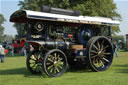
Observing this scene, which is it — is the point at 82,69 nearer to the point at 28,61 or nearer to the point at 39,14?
the point at 28,61

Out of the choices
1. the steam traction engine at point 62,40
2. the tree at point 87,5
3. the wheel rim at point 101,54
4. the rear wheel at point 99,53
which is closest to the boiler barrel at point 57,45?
the steam traction engine at point 62,40

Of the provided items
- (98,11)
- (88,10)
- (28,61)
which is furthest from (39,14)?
(98,11)

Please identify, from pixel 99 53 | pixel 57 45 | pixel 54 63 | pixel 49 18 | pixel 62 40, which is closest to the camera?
pixel 54 63

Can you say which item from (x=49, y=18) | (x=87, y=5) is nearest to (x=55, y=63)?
(x=49, y=18)

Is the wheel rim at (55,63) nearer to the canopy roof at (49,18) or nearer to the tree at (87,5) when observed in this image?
the canopy roof at (49,18)

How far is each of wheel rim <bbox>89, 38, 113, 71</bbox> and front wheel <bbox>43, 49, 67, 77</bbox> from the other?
136 centimetres

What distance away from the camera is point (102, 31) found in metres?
10.1

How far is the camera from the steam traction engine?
782cm

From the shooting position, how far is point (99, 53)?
895cm

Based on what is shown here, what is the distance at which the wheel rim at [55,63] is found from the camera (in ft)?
25.0

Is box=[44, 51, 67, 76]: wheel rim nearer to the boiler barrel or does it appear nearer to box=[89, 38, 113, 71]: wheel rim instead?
the boiler barrel

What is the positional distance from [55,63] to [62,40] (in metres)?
1.35

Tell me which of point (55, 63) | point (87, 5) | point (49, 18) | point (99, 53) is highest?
point (87, 5)

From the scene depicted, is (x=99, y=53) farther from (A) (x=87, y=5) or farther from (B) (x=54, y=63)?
(A) (x=87, y=5)
